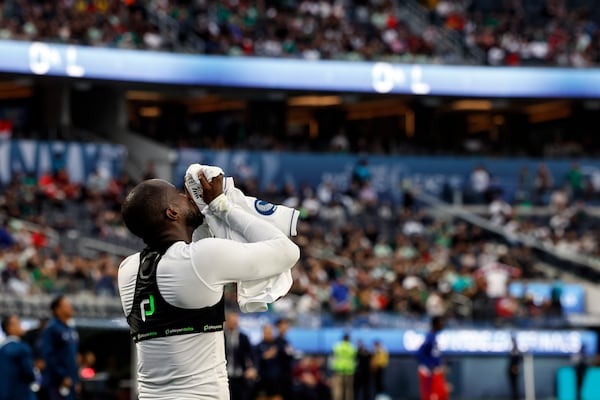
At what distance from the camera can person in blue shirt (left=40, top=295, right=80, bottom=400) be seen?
38.7ft

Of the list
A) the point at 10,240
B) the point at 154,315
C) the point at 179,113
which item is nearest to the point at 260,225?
the point at 154,315

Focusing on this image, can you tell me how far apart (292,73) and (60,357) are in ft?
72.9

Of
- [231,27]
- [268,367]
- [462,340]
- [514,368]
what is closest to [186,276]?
[268,367]

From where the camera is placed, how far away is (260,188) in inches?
1276

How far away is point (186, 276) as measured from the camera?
4492 mm

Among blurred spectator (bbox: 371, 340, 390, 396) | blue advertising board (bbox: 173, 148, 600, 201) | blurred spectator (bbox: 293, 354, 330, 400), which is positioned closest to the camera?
blurred spectator (bbox: 293, 354, 330, 400)

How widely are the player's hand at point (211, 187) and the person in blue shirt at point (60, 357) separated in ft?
24.7

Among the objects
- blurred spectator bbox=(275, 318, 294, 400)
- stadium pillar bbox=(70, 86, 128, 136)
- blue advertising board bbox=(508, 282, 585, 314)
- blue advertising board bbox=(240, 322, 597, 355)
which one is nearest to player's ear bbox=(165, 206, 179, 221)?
blurred spectator bbox=(275, 318, 294, 400)

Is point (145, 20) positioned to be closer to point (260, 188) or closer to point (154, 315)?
point (260, 188)

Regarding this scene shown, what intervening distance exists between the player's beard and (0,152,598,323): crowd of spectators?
15.3m

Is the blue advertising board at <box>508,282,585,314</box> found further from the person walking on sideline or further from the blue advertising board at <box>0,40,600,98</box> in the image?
the blue advertising board at <box>0,40,600,98</box>

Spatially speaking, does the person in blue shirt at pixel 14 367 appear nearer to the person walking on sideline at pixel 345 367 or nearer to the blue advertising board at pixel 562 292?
Result: the person walking on sideline at pixel 345 367

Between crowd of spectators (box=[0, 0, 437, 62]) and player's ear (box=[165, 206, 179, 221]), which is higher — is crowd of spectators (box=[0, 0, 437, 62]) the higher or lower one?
the higher one

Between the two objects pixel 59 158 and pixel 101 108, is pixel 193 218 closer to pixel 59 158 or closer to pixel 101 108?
pixel 59 158
